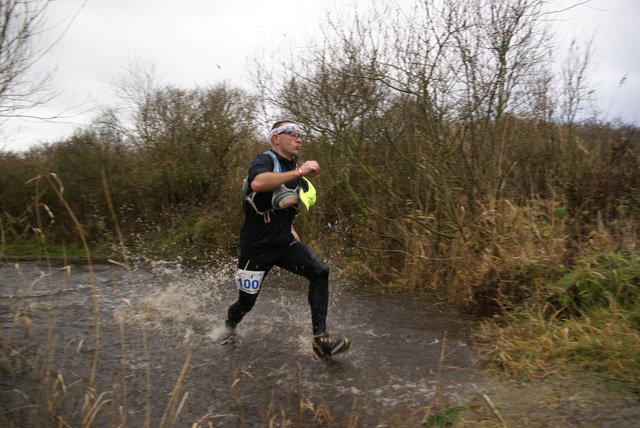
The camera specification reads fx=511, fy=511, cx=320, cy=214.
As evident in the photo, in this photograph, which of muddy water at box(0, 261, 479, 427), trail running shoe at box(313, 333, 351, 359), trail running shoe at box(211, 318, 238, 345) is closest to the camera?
muddy water at box(0, 261, 479, 427)

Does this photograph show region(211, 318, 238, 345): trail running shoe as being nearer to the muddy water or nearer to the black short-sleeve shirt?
the muddy water

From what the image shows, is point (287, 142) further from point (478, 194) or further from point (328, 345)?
point (478, 194)

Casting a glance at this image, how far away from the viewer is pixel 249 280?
514 centimetres

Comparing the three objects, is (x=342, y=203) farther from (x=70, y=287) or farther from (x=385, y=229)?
(x=70, y=287)

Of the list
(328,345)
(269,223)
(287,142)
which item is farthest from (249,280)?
(287,142)

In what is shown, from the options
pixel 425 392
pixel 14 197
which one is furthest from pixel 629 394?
pixel 14 197

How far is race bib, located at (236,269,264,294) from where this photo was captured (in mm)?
5137

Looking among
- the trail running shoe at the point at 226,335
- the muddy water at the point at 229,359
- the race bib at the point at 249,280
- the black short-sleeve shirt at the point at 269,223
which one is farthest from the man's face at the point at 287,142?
the trail running shoe at the point at 226,335

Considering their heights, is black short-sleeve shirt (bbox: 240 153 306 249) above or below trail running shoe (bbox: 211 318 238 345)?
above

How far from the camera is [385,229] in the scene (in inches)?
358

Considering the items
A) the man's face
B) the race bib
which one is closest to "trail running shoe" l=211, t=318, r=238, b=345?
the race bib

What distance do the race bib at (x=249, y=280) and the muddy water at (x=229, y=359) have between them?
0.65m

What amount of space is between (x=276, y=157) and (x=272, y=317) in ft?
8.40

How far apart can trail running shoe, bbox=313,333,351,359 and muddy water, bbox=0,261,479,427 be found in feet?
0.37
